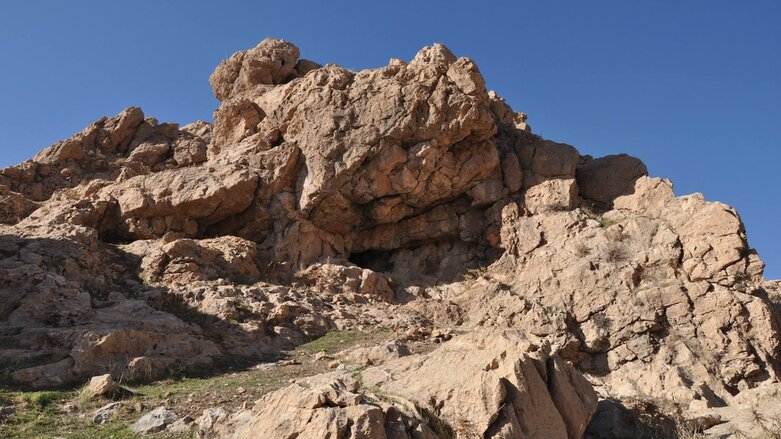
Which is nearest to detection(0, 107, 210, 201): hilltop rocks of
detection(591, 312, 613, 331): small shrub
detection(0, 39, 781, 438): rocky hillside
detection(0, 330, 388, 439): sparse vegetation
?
detection(0, 39, 781, 438): rocky hillside

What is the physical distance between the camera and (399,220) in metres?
23.8

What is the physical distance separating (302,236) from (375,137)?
4496 millimetres

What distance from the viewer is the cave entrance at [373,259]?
2466cm

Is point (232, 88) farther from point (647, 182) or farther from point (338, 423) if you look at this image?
point (338, 423)

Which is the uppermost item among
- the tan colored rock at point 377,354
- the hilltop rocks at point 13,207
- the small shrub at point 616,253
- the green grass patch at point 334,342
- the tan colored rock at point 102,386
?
the small shrub at point 616,253

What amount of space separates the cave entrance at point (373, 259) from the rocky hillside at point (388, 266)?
0.38 feet

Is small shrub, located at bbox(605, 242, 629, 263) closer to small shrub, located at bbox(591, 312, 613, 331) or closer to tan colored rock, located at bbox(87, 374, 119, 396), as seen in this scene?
small shrub, located at bbox(591, 312, 613, 331)

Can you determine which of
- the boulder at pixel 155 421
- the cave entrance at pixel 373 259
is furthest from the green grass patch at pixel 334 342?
the cave entrance at pixel 373 259

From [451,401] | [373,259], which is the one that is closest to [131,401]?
[451,401]

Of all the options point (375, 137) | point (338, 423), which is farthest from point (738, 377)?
point (375, 137)

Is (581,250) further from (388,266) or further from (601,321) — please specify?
(388,266)

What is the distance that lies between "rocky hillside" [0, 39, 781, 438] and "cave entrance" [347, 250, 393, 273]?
0.38 feet

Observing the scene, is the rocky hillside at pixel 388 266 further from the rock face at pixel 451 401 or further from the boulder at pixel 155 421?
the boulder at pixel 155 421

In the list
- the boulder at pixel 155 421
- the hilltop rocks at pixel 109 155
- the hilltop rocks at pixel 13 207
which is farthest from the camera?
the hilltop rocks at pixel 109 155
